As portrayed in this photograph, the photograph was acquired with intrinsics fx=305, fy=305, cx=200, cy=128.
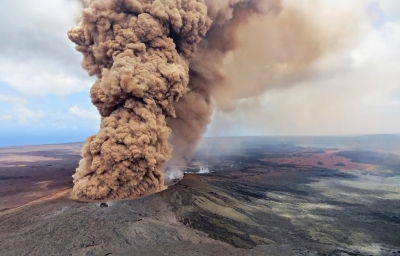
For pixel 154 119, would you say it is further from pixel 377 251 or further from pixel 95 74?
pixel 377 251

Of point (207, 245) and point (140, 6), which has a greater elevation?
point (140, 6)

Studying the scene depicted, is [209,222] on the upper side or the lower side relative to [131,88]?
A: lower

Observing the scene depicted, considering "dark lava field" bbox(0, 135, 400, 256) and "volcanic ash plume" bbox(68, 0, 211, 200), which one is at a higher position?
"volcanic ash plume" bbox(68, 0, 211, 200)

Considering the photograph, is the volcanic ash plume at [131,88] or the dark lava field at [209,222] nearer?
the dark lava field at [209,222]

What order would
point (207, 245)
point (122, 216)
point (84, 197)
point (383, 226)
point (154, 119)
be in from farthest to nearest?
point (154, 119), point (84, 197), point (383, 226), point (122, 216), point (207, 245)

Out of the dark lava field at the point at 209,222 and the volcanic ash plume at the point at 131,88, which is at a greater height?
the volcanic ash plume at the point at 131,88

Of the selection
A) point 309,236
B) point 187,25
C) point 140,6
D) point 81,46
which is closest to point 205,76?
point 187,25

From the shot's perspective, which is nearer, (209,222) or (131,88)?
(209,222)

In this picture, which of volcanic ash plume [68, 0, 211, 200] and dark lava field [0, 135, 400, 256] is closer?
dark lava field [0, 135, 400, 256]
